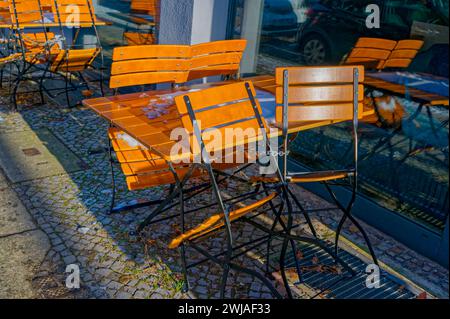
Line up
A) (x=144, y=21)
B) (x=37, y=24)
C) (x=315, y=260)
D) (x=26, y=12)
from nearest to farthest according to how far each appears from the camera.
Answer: (x=315, y=260) < (x=26, y=12) < (x=37, y=24) < (x=144, y=21)

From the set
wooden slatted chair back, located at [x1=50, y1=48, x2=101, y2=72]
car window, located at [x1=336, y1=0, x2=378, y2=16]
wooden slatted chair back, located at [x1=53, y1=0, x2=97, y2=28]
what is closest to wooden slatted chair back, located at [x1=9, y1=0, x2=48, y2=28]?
wooden slatted chair back, located at [x1=53, y1=0, x2=97, y2=28]

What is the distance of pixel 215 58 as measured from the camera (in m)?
4.95

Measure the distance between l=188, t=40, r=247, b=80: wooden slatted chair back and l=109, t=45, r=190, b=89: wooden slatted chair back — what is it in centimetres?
13

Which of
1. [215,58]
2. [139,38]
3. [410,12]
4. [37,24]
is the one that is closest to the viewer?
[410,12]

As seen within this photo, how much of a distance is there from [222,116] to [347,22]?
217 centimetres

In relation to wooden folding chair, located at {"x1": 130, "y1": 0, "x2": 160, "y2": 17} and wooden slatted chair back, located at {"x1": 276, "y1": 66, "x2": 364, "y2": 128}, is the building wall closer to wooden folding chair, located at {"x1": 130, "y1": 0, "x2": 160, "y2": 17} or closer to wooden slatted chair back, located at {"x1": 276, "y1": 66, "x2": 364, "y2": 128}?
wooden folding chair, located at {"x1": 130, "y1": 0, "x2": 160, "y2": 17}

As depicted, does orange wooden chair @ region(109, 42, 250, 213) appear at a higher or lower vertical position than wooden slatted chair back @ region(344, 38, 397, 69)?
lower

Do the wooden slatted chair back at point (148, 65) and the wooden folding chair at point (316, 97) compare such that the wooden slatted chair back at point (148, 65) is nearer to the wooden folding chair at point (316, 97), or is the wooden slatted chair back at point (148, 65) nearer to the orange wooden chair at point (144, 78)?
the orange wooden chair at point (144, 78)

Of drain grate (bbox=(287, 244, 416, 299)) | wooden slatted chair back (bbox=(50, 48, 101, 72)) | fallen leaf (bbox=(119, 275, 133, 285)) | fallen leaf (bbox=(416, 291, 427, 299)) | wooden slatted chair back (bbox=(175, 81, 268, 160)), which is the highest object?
wooden slatted chair back (bbox=(175, 81, 268, 160))

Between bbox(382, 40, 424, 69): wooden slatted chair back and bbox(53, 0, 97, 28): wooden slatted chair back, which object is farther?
bbox(53, 0, 97, 28): wooden slatted chair back

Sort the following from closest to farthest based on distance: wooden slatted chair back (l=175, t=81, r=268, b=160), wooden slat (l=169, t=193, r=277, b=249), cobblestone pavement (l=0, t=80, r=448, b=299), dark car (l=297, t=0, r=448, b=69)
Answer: wooden slatted chair back (l=175, t=81, r=268, b=160) → wooden slat (l=169, t=193, r=277, b=249) → cobblestone pavement (l=0, t=80, r=448, b=299) → dark car (l=297, t=0, r=448, b=69)

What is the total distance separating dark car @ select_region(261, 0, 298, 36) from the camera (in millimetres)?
5293

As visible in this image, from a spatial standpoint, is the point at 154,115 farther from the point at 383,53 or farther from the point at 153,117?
the point at 383,53

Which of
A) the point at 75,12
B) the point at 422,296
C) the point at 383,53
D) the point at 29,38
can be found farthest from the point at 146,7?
the point at 422,296
